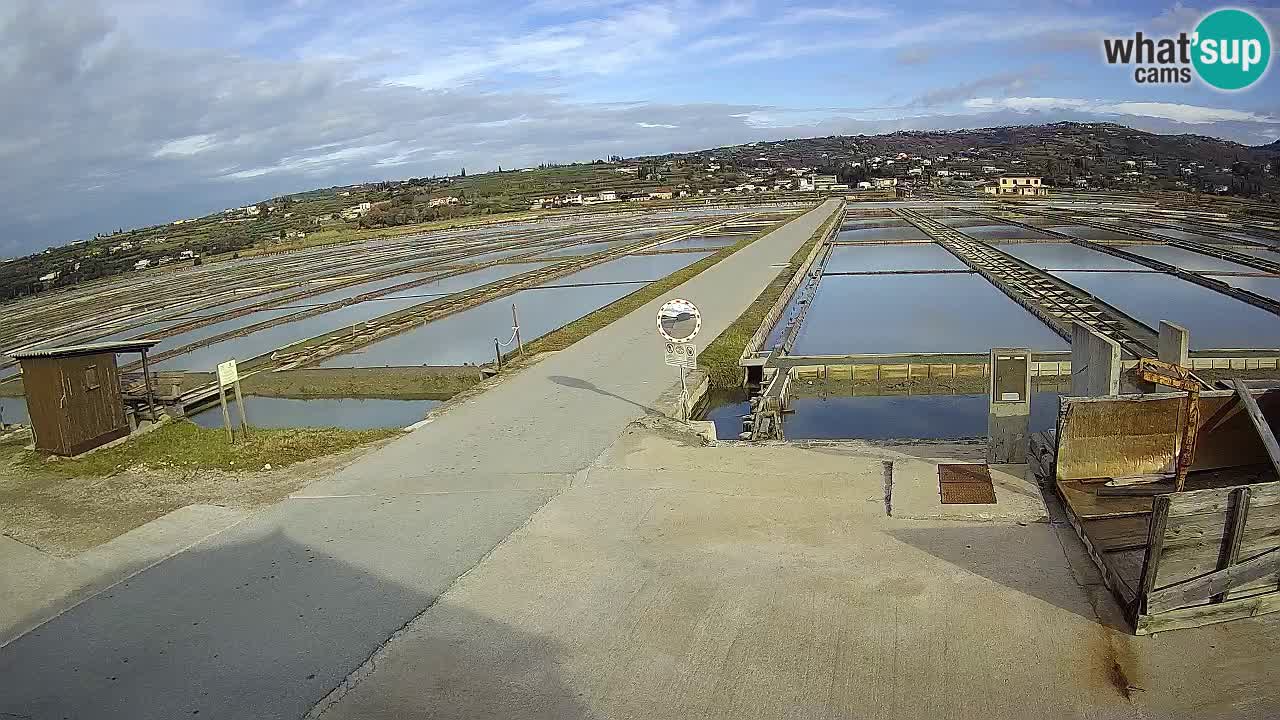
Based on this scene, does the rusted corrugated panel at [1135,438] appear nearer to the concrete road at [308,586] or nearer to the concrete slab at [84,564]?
the concrete road at [308,586]

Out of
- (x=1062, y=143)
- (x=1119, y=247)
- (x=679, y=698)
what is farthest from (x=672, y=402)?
(x=1062, y=143)

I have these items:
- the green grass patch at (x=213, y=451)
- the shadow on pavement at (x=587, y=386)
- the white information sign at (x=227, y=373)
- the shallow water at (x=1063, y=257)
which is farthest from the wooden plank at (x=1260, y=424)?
the shallow water at (x=1063, y=257)

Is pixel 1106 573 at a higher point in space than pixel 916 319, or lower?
higher

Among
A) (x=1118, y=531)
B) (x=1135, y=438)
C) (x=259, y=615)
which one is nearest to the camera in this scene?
(x=259, y=615)

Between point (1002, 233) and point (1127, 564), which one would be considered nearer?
point (1127, 564)

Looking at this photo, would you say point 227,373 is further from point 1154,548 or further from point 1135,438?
point 1154,548

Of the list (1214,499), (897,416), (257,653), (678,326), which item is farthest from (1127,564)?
(897,416)

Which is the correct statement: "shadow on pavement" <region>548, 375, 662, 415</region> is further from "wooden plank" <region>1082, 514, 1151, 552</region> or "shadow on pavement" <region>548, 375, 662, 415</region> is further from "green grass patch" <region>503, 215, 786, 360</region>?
"wooden plank" <region>1082, 514, 1151, 552</region>
